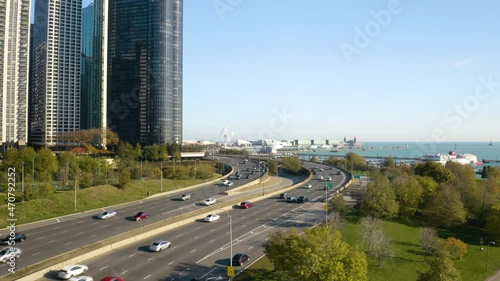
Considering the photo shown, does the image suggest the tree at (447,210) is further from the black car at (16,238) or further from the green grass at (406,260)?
the black car at (16,238)

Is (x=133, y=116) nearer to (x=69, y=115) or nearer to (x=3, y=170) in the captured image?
(x=69, y=115)

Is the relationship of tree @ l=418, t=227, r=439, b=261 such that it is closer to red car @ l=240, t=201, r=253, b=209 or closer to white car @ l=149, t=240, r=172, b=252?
red car @ l=240, t=201, r=253, b=209

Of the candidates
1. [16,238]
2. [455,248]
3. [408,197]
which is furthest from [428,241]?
[16,238]

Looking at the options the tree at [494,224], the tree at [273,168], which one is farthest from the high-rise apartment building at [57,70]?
the tree at [494,224]

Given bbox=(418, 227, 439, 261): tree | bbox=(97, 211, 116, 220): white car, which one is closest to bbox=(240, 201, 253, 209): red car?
bbox=(97, 211, 116, 220): white car

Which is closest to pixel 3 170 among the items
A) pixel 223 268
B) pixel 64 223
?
pixel 64 223

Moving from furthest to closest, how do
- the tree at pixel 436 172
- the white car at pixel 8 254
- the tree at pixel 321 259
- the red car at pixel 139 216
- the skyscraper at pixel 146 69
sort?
1. the skyscraper at pixel 146 69
2. the tree at pixel 436 172
3. the red car at pixel 139 216
4. the white car at pixel 8 254
5. the tree at pixel 321 259

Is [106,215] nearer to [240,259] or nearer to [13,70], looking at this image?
[240,259]
